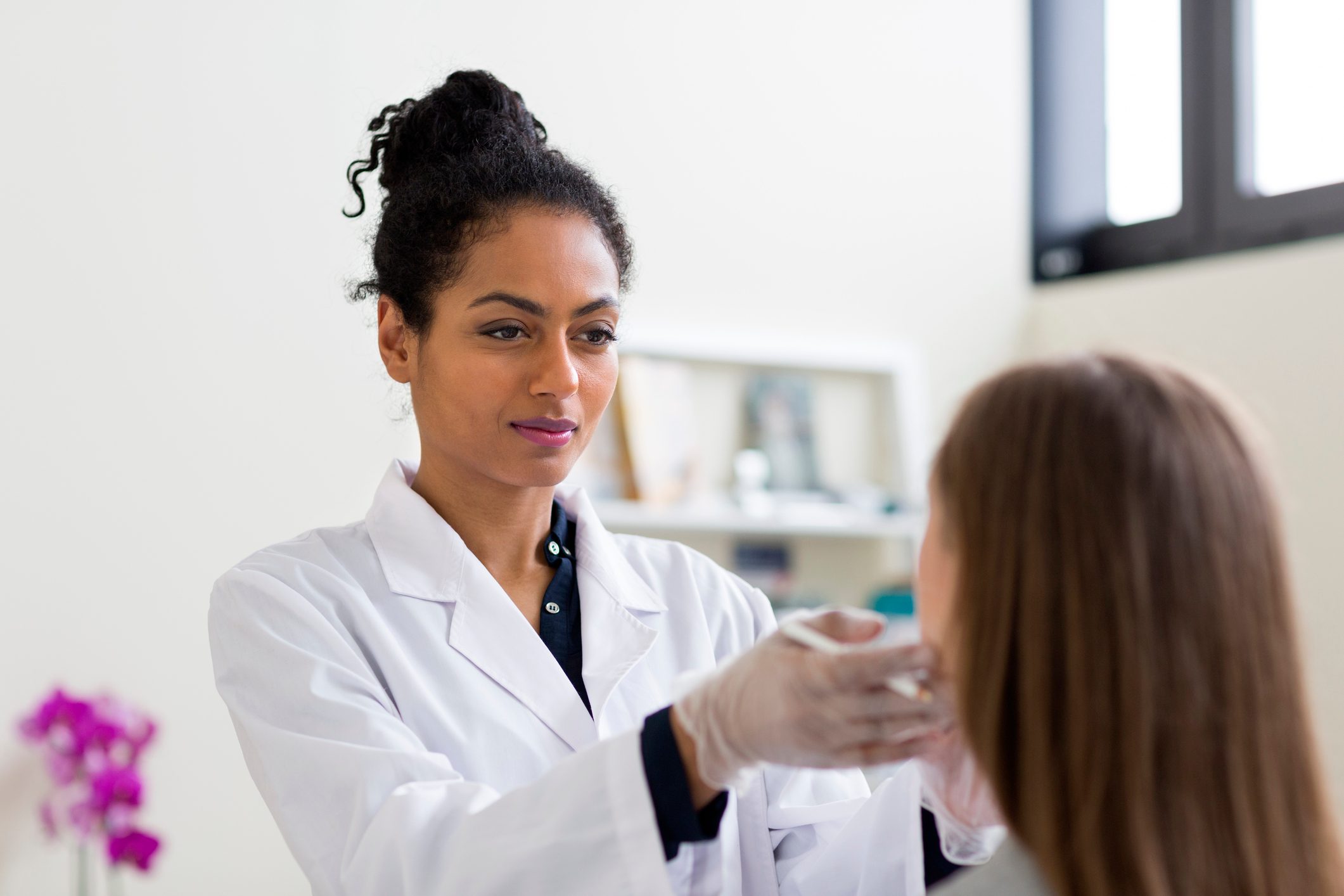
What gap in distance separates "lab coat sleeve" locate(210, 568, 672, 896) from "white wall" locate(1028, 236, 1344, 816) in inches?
75.2

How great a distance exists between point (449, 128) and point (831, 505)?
5.86ft

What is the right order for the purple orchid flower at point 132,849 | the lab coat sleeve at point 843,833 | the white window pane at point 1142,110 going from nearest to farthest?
1. the lab coat sleeve at point 843,833
2. the purple orchid flower at point 132,849
3. the white window pane at point 1142,110

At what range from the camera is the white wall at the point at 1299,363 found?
2.59 metres

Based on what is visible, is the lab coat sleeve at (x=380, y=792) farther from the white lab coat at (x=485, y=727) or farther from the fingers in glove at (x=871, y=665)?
the fingers in glove at (x=871, y=665)

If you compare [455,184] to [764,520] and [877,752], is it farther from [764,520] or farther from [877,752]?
[764,520]

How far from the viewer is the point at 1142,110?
10.8 feet

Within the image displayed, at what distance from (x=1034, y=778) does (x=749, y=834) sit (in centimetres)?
60

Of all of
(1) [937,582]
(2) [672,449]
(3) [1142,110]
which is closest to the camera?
(1) [937,582]

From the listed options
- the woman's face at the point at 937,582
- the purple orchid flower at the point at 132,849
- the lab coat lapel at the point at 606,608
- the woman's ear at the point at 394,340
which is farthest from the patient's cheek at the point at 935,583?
the purple orchid flower at the point at 132,849

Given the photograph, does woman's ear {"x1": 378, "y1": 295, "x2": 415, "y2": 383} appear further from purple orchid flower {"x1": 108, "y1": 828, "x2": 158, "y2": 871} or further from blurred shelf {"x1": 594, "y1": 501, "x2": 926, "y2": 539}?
blurred shelf {"x1": 594, "y1": 501, "x2": 926, "y2": 539}

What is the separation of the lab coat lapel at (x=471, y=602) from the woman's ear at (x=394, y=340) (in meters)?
0.12

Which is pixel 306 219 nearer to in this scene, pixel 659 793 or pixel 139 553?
pixel 139 553

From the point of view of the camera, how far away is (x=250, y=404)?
233 cm

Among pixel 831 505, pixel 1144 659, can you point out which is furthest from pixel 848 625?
pixel 831 505
